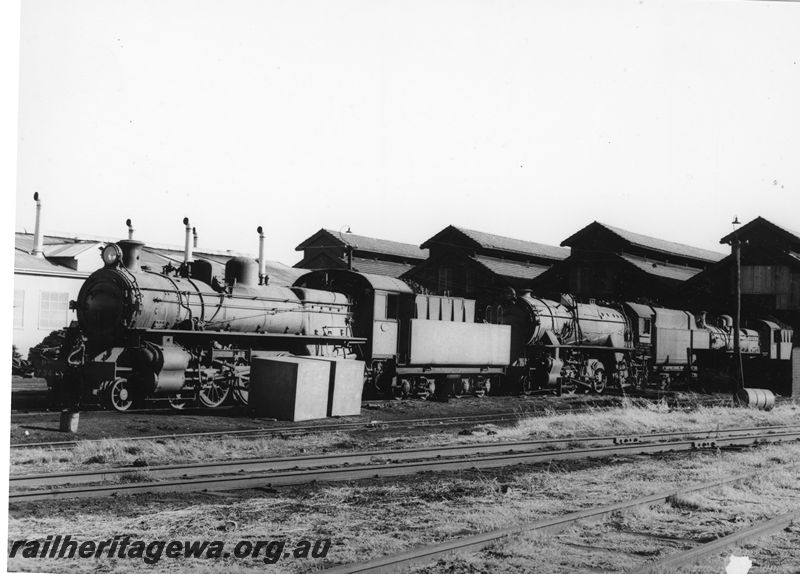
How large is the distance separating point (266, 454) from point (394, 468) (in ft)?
6.99

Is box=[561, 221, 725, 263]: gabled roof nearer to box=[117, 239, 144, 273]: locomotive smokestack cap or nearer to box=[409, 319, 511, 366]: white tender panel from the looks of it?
box=[409, 319, 511, 366]: white tender panel

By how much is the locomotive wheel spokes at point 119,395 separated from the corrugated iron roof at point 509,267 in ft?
76.4

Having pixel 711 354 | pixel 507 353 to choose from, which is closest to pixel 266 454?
pixel 507 353

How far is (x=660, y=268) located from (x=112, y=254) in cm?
2751

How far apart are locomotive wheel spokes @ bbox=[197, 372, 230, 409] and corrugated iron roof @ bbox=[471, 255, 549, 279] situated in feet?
69.8

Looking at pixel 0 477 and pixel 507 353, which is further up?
pixel 507 353

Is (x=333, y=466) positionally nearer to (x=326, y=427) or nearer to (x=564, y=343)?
(x=326, y=427)

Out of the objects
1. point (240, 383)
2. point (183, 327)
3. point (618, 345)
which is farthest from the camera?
point (618, 345)

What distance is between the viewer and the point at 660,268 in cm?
3666

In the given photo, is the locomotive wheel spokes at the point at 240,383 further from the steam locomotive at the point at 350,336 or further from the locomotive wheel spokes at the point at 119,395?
the locomotive wheel spokes at the point at 119,395

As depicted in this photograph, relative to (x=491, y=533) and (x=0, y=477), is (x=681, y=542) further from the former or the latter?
(x=0, y=477)

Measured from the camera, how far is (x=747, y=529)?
743 cm

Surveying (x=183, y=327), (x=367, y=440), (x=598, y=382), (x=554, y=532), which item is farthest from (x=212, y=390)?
(x=598, y=382)

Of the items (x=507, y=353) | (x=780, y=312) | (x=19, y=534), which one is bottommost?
(x=19, y=534)
